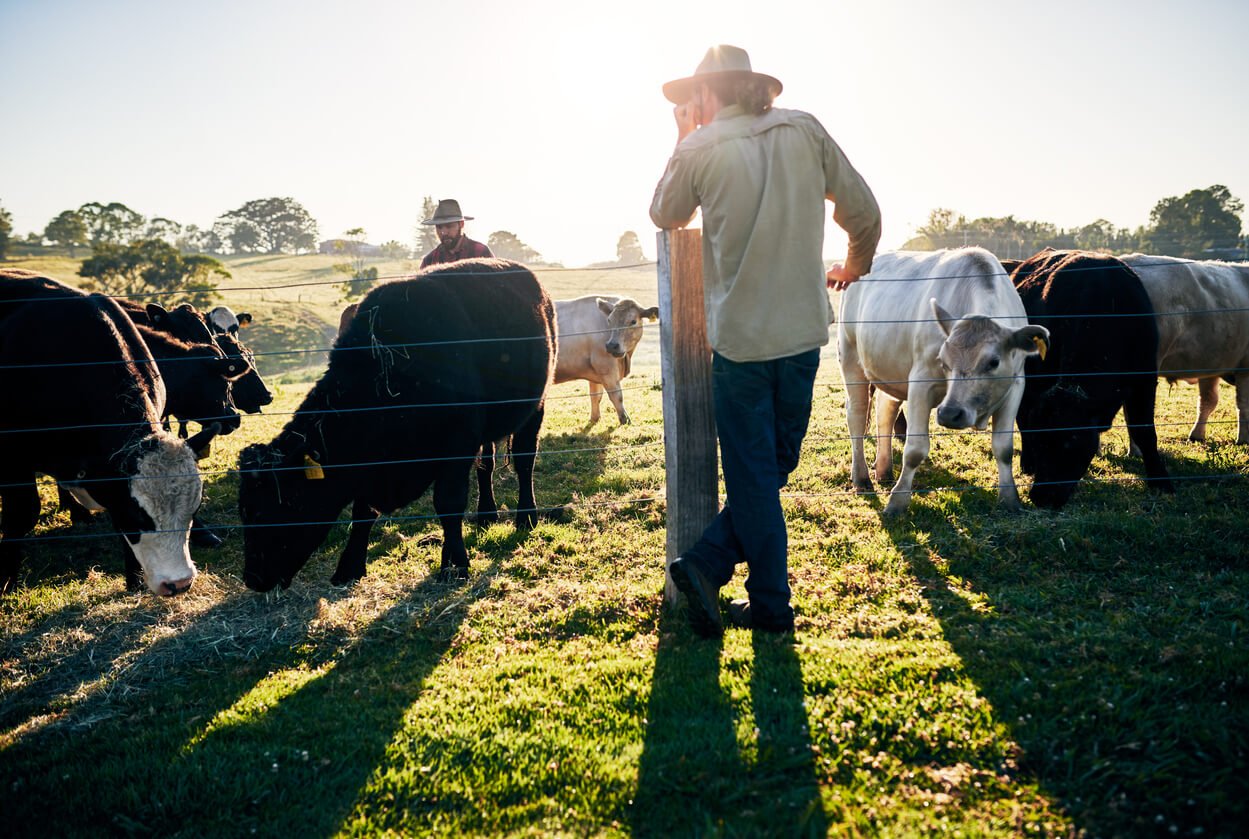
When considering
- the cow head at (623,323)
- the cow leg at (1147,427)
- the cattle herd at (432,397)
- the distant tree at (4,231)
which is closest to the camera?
the cattle herd at (432,397)

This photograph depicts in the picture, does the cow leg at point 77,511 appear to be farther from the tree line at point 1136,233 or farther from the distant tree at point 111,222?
the distant tree at point 111,222

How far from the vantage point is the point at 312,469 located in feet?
16.5

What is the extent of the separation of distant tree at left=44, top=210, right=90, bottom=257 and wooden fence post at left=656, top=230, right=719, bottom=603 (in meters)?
81.8

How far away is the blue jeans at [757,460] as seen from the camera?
4.02 metres

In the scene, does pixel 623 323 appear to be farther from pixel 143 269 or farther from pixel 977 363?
pixel 143 269

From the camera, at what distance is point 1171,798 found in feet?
8.68

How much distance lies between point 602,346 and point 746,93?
8.62m

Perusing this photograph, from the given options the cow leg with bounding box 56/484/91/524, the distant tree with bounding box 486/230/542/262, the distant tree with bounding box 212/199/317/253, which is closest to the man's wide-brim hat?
the cow leg with bounding box 56/484/91/524

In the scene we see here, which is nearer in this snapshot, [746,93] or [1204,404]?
[746,93]

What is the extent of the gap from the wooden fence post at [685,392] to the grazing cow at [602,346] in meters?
7.58

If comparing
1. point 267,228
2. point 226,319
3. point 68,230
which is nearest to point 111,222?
point 68,230

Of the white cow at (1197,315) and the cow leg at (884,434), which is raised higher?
the white cow at (1197,315)

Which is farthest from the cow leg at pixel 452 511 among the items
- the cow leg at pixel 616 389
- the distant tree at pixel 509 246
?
the distant tree at pixel 509 246

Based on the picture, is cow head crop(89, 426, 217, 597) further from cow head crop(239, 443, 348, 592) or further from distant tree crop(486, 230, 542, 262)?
distant tree crop(486, 230, 542, 262)
